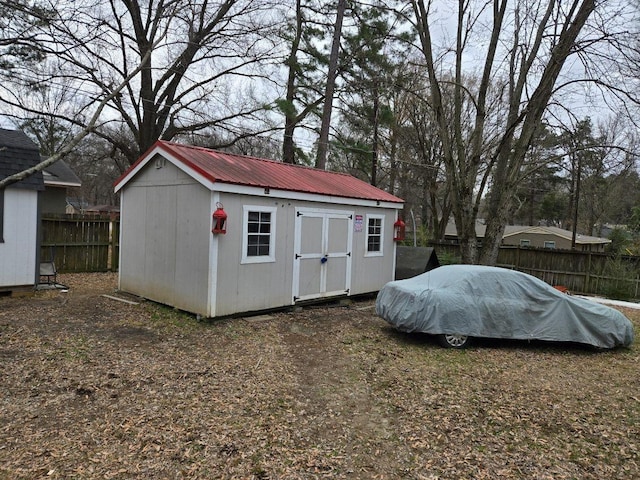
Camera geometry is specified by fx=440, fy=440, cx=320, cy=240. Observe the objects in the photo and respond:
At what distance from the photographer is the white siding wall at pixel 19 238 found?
8211mm

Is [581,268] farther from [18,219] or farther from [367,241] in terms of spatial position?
[18,219]

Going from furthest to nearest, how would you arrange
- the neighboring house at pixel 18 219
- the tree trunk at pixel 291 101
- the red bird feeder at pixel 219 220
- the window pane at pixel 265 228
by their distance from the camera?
the tree trunk at pixel 291 101
the neighboring house at pixel 18 219
the window pane at pixel 265 228
the red bird feeder at pixel 219 220

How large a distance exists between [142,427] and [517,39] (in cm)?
1114

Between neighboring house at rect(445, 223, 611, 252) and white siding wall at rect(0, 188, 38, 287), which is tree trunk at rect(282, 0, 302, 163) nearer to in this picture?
white siding wall at rect(0, 188, 38, 287)

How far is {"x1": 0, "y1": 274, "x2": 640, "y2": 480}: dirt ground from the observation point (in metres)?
3.31

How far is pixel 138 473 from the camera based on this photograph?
307cm

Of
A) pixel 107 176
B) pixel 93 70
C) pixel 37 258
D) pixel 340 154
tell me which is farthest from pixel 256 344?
pixel 107 176

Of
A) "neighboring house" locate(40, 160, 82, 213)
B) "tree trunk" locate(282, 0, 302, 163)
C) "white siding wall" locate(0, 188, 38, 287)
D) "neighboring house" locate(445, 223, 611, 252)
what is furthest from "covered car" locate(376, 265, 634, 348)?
"neighboring house" locate(445, 223, 611, 252)

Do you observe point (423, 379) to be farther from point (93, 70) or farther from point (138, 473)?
point (93, 70)

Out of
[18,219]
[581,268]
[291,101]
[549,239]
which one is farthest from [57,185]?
[549,239]

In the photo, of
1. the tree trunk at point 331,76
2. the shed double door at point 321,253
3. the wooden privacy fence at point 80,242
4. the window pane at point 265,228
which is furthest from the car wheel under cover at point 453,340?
the wooden privacy fence at point 80,242

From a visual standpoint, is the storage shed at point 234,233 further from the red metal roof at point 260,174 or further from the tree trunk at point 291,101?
the tree trunk at point 291,101

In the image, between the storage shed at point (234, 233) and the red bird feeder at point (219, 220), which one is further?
the storage shed at point (234, 233)

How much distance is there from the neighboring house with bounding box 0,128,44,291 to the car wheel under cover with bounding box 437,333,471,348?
7774 mm
